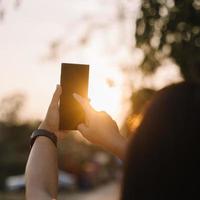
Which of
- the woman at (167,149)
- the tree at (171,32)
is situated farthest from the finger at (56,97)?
the tree at (171,32)

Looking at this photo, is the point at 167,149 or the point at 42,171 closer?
the point at 167,149

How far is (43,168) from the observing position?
208 cm

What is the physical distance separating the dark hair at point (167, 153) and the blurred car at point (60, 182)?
27.5 m

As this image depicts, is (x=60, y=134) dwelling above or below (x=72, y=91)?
below

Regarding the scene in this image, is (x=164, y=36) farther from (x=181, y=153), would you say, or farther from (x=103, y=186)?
(x=103, y=186)

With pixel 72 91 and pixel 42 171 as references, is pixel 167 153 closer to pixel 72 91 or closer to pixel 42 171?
pixel 42 171

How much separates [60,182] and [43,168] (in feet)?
106

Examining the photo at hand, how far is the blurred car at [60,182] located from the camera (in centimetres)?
3019

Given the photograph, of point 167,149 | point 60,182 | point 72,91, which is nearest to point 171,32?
point 72,91

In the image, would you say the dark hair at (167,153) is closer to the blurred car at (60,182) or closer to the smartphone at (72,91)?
the smartphone at (72,91)

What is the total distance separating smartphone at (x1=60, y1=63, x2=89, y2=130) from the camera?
7.11ft

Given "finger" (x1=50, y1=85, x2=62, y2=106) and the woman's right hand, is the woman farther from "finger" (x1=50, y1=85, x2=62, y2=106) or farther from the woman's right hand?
"finger" (x1=50, y1=85, x2=62, y2=106)

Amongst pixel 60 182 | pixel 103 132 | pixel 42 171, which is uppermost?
pixel 103 132

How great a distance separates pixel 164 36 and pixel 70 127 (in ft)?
9.74
